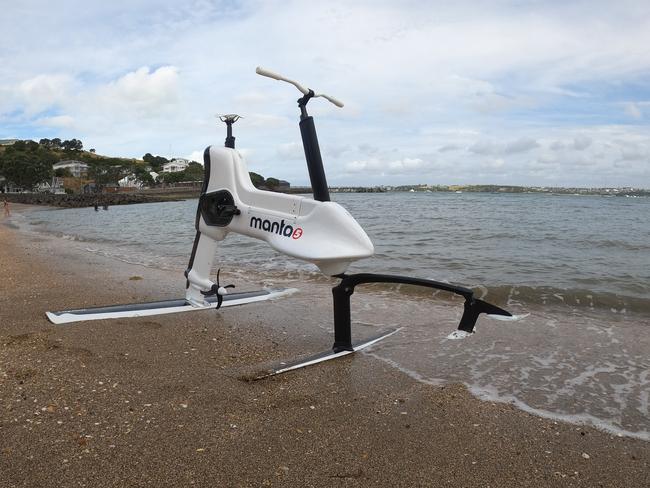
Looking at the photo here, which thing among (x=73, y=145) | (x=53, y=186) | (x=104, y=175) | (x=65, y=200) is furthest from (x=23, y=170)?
(x=73, y=145)

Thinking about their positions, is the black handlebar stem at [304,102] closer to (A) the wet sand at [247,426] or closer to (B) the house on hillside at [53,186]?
(A) the wet sand at [247,426]

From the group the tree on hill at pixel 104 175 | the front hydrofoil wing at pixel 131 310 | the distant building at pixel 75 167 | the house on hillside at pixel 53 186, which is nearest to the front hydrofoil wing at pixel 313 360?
the front hydrofoil wing at pixel 131 310

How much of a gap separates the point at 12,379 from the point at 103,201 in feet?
278

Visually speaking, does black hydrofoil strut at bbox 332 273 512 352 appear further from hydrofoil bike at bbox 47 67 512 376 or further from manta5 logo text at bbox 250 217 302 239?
manta5 logo text at bbox 250 217 302 239

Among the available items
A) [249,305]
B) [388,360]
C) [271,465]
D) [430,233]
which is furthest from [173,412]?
[430,233]

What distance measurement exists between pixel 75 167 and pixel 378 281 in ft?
502

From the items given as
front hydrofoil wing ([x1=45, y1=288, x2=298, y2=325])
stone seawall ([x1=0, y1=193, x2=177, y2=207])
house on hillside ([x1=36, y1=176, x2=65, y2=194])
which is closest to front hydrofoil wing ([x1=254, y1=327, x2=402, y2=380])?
front hydrofoil wing ([x1=45, y1=288, x2=298, y2=325])

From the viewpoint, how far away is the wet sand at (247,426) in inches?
109

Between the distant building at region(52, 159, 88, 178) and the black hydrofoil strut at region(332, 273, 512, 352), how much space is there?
147 meters

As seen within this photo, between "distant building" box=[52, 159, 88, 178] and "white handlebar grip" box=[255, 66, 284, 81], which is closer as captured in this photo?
"white handlebar grip" box=[255, 66, 284, 81]

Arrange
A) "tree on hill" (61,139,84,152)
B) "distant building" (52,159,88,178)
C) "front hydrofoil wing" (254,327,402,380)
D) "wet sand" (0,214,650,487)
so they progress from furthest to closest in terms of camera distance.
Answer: "tree on hill" (61,139,84,152), "distant building" (52,159,88,178), "front hydrofoil wing" (254,327,402,380), "wet sand" (0,214,650,487)

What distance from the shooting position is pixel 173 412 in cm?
346

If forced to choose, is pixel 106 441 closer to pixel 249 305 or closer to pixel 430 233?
pixel 249 305

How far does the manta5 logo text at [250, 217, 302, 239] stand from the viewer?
4715mm
